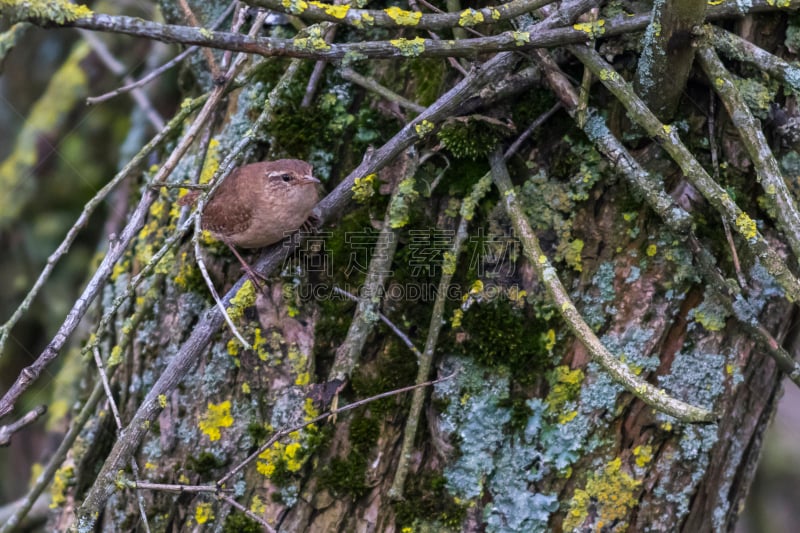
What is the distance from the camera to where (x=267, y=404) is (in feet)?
10.4

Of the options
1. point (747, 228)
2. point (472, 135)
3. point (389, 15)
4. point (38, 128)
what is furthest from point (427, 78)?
point (38, 128)

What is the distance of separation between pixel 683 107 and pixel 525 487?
1.64 m

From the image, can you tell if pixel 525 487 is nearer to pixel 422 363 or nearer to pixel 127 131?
pixel 422 363

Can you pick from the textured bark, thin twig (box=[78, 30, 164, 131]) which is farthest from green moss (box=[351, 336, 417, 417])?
thin twig (box=[78, 30, 164, 131])

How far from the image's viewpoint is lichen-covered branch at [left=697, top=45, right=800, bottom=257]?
Result: 2615 mm

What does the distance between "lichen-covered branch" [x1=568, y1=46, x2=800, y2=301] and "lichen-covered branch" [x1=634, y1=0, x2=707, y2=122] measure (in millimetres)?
96

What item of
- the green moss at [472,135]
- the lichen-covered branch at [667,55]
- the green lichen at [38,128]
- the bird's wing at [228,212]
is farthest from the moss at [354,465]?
the green lichen at [38,128]

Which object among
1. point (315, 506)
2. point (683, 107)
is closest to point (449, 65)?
point (683, 107)

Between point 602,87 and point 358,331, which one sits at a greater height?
point 602,87

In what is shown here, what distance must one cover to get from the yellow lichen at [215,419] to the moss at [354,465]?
19.5 inches

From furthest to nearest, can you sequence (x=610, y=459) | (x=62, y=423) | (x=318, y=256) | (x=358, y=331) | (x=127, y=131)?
(x=127, y=131) → (x=62, y=423) → (x=318, y=256) → (x=358, y=331) → (x=610, y=459)

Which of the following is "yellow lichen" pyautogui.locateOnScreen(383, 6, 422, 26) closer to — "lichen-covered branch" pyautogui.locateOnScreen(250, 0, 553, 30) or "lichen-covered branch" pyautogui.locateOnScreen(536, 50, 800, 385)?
"lichen-covered branch" pyautogui.locateOnScreen(250, 0, 553, 30)

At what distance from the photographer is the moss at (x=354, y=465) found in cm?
297

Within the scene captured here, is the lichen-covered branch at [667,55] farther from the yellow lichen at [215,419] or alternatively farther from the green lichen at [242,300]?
the yellow lichen at [215,419]
